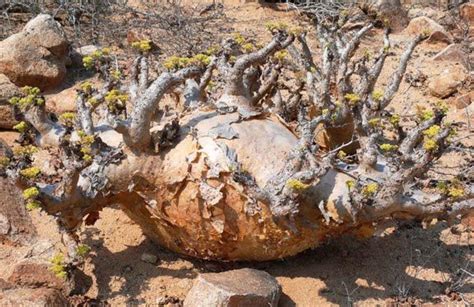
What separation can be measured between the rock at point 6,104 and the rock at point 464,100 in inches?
164

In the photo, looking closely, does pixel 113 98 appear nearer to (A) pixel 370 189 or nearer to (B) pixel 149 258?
(B) pixel 149 258

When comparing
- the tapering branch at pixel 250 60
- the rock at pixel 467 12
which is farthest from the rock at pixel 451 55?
the tapering branch at pixel 250 60

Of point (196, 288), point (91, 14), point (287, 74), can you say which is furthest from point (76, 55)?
point (196, 288)

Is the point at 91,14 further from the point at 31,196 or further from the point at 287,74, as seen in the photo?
the point at 31,196

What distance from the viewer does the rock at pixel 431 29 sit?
7.43m

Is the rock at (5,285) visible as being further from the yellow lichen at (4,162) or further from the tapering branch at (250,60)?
the tapering branch at (250,60)

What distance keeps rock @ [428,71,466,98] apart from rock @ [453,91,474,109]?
22 cm

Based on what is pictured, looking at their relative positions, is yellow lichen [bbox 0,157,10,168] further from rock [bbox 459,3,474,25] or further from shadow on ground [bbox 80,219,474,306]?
rock [bbox 459,3,474,25]

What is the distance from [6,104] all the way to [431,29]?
5512mm

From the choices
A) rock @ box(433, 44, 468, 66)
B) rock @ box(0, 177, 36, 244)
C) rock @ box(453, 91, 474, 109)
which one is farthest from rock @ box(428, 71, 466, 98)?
rock @ box(0, 177, 36, 244)

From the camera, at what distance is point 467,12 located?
326 inches

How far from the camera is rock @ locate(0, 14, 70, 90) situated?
17.3 feet

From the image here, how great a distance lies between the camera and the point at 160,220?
10.6 feet

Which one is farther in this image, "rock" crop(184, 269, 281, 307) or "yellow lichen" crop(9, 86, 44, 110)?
"yellow lichen" crop(9, 86, 44, 110)
